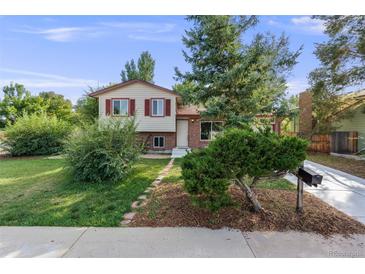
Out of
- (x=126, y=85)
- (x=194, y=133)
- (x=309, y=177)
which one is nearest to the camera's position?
(x=309, y=177)

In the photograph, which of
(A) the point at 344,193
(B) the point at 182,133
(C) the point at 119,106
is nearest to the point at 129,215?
(A) the point at 344,193

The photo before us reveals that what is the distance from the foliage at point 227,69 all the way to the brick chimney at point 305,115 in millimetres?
6447

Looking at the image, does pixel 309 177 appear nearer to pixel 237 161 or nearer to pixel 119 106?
pixel 237 161

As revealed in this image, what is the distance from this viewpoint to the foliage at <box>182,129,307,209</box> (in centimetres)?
358

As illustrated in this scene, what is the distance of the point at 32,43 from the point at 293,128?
1991 cm

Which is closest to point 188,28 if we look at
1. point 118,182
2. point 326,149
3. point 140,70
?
point 118,182

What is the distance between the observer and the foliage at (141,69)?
91.4ft

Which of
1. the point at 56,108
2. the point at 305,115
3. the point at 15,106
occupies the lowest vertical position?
the point at 305,115

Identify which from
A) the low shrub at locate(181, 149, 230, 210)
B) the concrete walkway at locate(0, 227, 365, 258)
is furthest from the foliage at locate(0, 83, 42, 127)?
the low shrub at locate(181, 149, 230, 210)

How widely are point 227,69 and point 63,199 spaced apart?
7993 mm

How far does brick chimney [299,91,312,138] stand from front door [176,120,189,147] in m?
7.89

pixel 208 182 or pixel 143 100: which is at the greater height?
pixel 143 100

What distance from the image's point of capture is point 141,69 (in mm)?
28109
